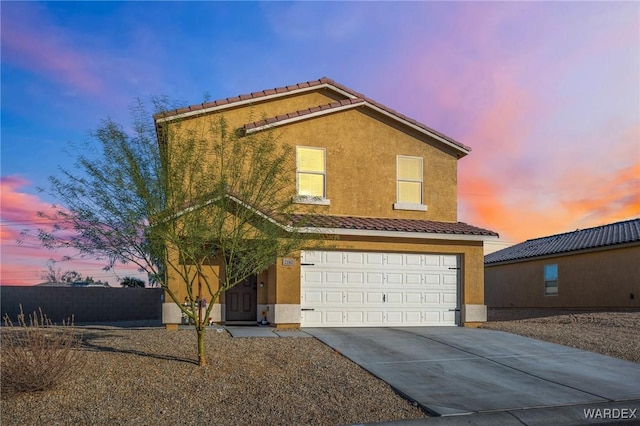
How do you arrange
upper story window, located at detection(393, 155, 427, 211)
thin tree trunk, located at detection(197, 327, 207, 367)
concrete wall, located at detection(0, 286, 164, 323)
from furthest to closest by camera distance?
concrete wall, located at detection(0, 286, 164, 323), upper story window, located at detection(393, 155, 427, 211), thin tree trunk, located at detection(197, 327, 207, 367)

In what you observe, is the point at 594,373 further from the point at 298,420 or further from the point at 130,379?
the point at 130,379

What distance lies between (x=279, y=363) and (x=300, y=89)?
11.1 metres

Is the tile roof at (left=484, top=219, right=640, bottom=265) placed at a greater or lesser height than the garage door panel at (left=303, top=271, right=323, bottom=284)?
greater

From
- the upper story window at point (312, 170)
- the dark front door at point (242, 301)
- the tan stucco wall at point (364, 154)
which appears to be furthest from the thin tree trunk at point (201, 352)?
the upper story window at point (312, 170)

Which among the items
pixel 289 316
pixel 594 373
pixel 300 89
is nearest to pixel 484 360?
pixel 594 373

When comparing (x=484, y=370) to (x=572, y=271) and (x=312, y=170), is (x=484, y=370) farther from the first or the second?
(x=572, y=271)

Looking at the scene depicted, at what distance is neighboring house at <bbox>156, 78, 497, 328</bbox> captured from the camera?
665 inches

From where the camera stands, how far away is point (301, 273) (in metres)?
→ 16.8

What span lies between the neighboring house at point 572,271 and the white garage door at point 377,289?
933cm

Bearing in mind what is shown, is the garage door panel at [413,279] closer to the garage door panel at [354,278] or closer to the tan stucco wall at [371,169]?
the tan stucco wall at [371,169]

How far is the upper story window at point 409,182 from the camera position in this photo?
758 inches

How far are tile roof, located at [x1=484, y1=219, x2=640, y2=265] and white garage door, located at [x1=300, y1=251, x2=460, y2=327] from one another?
31.7ft

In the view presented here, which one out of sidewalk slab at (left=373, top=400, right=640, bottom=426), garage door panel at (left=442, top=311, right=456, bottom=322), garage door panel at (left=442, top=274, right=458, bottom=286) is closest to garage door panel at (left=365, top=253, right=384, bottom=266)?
garage door panel at (left=442, top=274, right=458, bottom=286)

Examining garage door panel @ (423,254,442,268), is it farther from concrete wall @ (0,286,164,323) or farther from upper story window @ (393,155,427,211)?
concrete wall @ (0,286,164,323)
